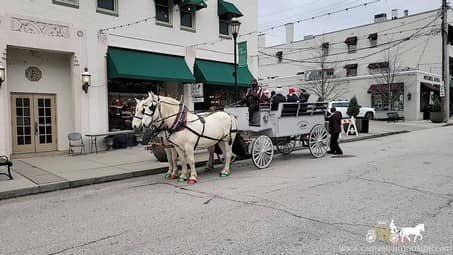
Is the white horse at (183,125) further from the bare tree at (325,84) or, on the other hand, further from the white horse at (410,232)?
the bare tree at (325,84)

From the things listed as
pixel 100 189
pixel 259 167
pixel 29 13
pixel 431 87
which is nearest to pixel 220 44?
pixel 29 13

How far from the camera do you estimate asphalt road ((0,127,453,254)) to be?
4.44 metres

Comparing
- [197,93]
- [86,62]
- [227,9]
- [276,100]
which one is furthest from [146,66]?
[276,100]

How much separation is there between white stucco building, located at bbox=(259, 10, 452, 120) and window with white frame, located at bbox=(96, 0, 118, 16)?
25224mm

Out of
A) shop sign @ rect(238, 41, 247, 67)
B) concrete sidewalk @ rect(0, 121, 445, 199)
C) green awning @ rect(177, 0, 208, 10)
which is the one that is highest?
green awning @ rect(177, 0, 208, 10)

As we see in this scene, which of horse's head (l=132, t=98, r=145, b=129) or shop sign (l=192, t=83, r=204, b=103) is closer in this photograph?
horse's head (l=132, t=98, r=145, b=129)

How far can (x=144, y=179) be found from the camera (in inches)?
371

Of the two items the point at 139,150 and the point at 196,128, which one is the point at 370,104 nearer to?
the point at 139,150

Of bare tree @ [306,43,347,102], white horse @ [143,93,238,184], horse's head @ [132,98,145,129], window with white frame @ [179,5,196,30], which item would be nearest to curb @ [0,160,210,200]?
white horse @ [143,93,238,184]

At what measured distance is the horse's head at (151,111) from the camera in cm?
812

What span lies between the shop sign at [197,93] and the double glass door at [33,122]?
6.17m

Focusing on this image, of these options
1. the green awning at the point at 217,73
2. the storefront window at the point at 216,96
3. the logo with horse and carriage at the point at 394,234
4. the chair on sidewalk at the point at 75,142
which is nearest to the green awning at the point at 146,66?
the green awning at the point at 217,73

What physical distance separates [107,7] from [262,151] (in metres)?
9.48

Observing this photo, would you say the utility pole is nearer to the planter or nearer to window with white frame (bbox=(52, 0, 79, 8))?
the planter
